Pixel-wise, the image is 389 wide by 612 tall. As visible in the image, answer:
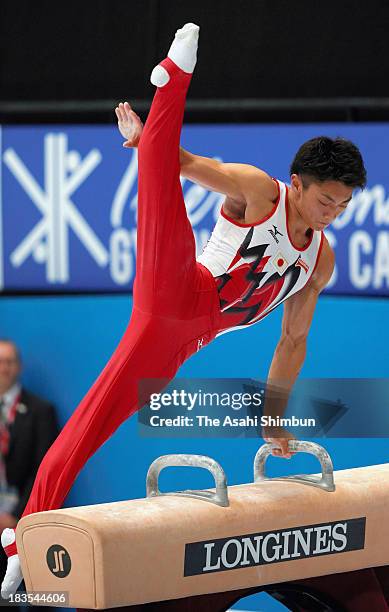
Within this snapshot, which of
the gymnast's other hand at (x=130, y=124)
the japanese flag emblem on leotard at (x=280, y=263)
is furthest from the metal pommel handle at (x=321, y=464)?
the gymnast's other hand at (x=130, y=124)

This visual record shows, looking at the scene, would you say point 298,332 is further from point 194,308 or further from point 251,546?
point 251,546

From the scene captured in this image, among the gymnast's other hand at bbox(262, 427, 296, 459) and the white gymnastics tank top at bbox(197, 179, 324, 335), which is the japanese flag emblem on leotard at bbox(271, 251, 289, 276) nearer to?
the white gymnastics tank top at bbox(197, 179, 324, 335)

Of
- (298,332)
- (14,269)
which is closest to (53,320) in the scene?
(14,269)

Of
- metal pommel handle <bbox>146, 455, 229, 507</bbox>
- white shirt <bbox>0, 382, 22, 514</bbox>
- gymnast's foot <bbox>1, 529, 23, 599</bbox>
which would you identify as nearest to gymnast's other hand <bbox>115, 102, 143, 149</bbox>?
metal pommel handle <bbox>146, 455, 229, 507</bbox>

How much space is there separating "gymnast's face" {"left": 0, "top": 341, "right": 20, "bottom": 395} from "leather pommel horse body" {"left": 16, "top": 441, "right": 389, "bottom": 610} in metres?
3.11

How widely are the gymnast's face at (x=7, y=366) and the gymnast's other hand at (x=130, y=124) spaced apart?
305 cm

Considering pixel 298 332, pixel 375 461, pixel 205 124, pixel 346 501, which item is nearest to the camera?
pixel 346 501

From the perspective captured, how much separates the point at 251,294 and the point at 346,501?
96cm

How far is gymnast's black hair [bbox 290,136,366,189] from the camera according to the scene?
12.8 ft

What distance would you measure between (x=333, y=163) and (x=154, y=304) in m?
0.86

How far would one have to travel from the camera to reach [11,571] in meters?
3.47

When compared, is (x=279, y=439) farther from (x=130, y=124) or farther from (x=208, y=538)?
(x=130, y=124)

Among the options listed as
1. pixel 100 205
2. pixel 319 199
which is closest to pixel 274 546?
pixel 319 199

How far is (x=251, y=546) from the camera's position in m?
3.42
